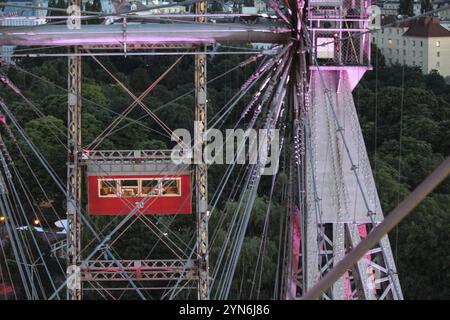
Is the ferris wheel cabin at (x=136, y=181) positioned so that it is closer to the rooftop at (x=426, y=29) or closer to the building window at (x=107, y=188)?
the building window at (x=107, y=188)

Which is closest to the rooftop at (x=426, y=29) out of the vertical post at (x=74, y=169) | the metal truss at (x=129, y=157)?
the metal truss at (x=129, y=157)

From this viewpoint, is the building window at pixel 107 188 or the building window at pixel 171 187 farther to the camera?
the building window at pixel 171 187

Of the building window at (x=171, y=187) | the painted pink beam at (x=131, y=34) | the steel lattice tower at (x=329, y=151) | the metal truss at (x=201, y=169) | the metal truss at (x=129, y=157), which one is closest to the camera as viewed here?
the steel lattice tower at (x=329, y=151)

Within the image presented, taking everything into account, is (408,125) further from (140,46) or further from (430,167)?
(140,46)

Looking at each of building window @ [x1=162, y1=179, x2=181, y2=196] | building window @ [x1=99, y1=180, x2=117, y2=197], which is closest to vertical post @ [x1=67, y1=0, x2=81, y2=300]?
building window @ [x1=99, y1=180, x2=117, y2=197]

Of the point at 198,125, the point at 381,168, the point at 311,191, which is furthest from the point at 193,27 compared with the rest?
the point at 381,168

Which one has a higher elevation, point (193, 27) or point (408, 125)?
point (193, 27)

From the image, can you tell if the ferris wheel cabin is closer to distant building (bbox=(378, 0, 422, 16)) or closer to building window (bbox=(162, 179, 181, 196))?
building window (bbox=(162, 179, 181, 196))
